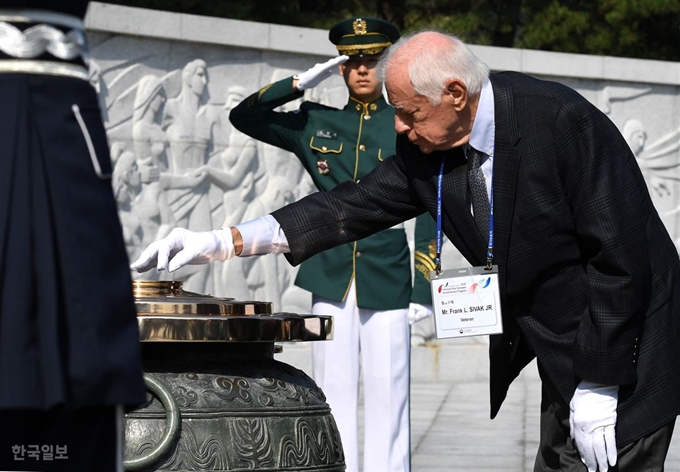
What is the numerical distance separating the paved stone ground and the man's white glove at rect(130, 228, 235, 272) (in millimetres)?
2951

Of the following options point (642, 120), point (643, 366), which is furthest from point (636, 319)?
point (642, 120)

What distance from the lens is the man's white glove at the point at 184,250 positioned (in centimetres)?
358

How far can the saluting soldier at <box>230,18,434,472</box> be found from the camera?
572 cm

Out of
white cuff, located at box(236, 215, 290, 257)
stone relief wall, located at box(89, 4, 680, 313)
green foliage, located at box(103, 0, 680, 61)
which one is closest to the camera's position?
white cuff, located at box(236, 215, 290, 257)

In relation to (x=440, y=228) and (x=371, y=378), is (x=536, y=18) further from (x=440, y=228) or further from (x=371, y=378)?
(x=440, y=228)

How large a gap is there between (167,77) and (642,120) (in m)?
3.99

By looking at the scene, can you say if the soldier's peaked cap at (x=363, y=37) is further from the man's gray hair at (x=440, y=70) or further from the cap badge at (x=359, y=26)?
the man's gray hair at (x=440, y=70)

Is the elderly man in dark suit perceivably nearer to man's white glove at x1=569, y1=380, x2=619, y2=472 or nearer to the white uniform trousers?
man's white glove at x1=569, y1=380, x2=619, y2=472

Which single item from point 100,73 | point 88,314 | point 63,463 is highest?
point 100,73

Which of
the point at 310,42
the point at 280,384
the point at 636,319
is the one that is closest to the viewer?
the point at 636,319

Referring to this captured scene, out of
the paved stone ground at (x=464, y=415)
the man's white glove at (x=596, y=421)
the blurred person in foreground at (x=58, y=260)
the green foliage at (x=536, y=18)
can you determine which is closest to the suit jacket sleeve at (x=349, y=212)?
the man's white glove at (x=596, y=421)

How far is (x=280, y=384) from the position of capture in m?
3.69

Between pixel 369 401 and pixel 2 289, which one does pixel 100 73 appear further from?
pixel 2 289

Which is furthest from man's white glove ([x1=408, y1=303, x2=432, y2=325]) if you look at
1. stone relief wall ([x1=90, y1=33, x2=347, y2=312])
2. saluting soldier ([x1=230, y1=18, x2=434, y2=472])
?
stone relief wall ([x1=90, y1=33, x2=347, y2=312])
